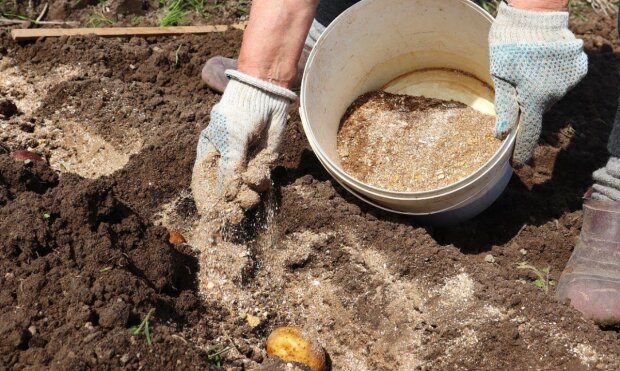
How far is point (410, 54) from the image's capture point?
11.5ft

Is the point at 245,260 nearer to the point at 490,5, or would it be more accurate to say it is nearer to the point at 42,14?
the point at 42,14

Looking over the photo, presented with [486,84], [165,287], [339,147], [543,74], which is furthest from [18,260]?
[486,84]

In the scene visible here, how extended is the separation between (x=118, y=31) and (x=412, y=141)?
5.65 ft

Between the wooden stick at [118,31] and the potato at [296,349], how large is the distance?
210cm

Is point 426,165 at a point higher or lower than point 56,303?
higher

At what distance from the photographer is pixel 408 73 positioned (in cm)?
360

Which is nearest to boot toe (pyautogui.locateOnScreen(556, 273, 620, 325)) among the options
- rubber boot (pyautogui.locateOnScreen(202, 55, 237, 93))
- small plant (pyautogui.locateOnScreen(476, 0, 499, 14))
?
rubber boot (pyautogui.locateOnScreen(202, 55, 237, 93))

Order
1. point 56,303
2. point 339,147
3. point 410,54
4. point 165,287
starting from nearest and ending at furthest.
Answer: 1. point 56,303
2. point 165,287
3. point 339,147
4. point 410,54

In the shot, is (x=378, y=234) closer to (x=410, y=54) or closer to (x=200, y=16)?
(x=410, y=54)

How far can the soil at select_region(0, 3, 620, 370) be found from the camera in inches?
90.8

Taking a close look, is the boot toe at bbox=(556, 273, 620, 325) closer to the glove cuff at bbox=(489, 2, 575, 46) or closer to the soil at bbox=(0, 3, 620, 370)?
the soil at bbox=(0, 3, 620, 370)

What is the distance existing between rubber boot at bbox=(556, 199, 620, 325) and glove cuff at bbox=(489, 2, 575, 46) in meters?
0.66

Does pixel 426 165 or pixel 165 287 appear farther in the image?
pixel 426 165

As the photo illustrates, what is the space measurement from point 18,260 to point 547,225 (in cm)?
191
